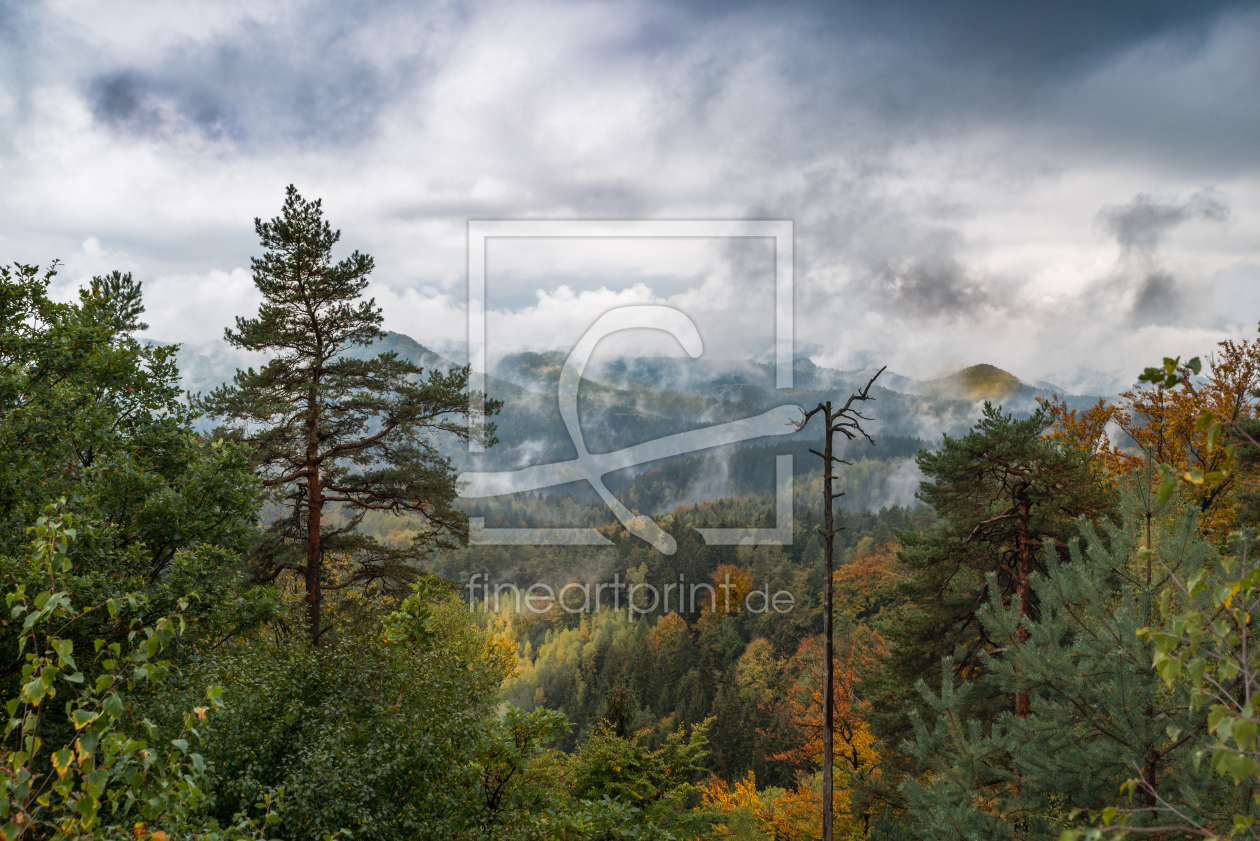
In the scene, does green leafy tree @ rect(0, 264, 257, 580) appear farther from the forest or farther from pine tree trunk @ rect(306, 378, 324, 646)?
pine tree trunk @ rect(306, 378, 324, 646)

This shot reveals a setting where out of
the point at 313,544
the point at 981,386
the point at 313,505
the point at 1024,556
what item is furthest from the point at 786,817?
the point at 981,386

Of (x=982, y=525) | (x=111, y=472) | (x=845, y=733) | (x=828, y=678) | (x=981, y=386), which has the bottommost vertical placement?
(x=845, y=733)

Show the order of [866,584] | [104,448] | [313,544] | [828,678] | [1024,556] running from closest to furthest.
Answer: [104,448] < [828,678] < [1024,556] < [313,544] < [866,584]

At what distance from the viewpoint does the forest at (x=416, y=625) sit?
290cm

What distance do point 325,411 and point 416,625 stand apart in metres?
8.79

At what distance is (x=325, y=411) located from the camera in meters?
14.4

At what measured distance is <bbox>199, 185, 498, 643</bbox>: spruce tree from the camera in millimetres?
13742

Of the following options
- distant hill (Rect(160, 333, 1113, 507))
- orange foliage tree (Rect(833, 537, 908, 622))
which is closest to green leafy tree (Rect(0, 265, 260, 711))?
orange foliage tree (Rect(833, 537, 908, 622))

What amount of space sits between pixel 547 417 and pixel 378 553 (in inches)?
1919

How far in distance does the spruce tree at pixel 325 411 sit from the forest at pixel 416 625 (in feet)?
0.24

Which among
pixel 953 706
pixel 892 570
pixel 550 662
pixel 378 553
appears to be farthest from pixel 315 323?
pixel 550 662

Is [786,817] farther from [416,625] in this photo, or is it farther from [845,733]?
[416,625]

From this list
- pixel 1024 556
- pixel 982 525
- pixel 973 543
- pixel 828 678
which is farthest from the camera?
pixel 973 543

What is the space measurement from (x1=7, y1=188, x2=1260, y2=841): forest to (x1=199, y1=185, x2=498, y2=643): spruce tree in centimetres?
7
